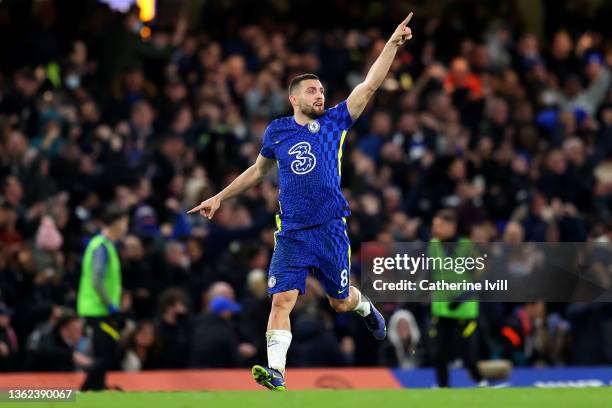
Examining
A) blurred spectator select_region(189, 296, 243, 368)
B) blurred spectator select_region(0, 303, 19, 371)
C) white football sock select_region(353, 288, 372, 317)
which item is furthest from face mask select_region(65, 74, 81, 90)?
white football sock select_region(353, 288, 372, 317)

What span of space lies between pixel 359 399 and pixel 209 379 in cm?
501

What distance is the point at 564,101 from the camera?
23.5 meters

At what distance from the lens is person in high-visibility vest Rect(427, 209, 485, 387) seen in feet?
48.9

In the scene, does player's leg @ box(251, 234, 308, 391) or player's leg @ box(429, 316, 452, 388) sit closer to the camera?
player's leg @ box(251, 234, 308, 391)

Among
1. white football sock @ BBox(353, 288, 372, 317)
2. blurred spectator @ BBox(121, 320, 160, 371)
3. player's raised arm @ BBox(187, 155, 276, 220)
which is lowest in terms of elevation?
blurred spectator @ BBox(121, 320, 160, 371)

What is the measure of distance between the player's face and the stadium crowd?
5424 mm

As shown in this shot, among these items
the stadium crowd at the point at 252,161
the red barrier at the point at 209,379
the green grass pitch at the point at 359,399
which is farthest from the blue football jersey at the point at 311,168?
the stadium crowd at the point at 252,161

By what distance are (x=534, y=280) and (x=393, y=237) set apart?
361cm

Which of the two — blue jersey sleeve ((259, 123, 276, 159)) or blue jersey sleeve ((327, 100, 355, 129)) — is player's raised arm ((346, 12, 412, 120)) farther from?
blue jersey sleeve ((259, 123, 276, 159))

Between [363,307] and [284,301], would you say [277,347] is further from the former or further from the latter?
[363,307]

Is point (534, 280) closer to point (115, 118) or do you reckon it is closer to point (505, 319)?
point (505, 319)

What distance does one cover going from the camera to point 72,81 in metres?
21.0

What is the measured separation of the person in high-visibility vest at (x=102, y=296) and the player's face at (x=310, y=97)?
3.99 meters

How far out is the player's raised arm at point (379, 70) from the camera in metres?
11.2
